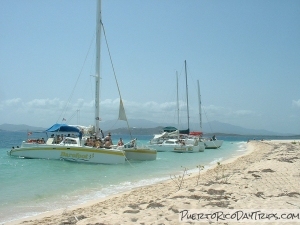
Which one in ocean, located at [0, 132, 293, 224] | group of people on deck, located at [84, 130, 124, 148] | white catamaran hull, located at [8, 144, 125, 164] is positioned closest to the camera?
ocean, located at [0, 132, 293, 224]

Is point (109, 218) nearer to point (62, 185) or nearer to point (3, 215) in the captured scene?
point (3, 215)

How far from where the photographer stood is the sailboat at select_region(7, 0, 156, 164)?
22.7 m

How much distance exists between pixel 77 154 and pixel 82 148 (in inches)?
23.7

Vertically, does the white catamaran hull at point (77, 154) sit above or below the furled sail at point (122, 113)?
below

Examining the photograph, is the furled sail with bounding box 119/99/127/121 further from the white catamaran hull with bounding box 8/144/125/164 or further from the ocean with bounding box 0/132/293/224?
the ocean with bounding box 0/132/293/224

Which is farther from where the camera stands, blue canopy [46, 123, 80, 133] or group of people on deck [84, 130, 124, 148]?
blue canopy [46, 123, 80, 133]

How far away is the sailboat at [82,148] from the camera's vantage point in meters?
22.7

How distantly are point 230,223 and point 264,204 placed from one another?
1700mm

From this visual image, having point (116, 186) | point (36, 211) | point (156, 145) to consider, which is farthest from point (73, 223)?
point (156, 145)

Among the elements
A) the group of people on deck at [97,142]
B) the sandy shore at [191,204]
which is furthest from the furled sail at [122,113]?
the sandy shore at [191,204]

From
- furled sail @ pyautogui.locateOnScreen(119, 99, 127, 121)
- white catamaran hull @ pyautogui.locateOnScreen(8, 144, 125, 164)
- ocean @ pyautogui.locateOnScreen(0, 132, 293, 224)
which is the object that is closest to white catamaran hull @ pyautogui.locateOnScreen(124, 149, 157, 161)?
ocean @ pyautogui.locateOnScreen(0, 132, 293, 224)

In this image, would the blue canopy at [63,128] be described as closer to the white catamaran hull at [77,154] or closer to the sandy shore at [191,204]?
the white catamaran hull at [77,154]

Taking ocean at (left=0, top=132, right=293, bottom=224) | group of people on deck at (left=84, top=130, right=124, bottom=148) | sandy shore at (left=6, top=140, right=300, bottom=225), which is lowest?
ocean at (left=0, top=132, right=293, bottom=224)

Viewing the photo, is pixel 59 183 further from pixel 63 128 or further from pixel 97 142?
pixel 63 128
